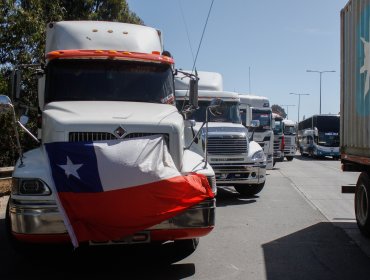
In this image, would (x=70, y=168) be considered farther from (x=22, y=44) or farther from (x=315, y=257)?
(x=22, y=44)

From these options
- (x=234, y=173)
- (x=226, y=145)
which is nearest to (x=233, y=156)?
(x=226, y=145)

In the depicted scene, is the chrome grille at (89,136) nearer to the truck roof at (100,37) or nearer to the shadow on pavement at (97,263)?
the shadow on pavement at (97,263)

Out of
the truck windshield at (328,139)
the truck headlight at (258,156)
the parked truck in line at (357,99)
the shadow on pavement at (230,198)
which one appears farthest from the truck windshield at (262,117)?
the truck windshield at (328,139)

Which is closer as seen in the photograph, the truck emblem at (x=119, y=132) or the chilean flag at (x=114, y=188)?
the chilean flag at (x=114, y=188)

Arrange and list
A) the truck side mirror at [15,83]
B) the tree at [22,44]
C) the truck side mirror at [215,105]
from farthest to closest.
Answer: the tree at [22,44], the truck side mirror at [215,105], the truck side mirror at [15,83]

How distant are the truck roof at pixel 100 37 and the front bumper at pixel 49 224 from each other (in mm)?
3862

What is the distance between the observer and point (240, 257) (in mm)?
6707

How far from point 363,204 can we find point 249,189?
473cm

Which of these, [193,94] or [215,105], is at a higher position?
[193,94]

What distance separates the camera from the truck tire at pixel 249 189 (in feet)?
41.9

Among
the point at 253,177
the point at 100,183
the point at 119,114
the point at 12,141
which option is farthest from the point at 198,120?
the point at 100,183

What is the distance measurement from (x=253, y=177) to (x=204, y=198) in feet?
22.1

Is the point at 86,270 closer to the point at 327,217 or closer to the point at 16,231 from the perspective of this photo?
the point at 16,231

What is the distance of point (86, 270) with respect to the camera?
6.14 meters
